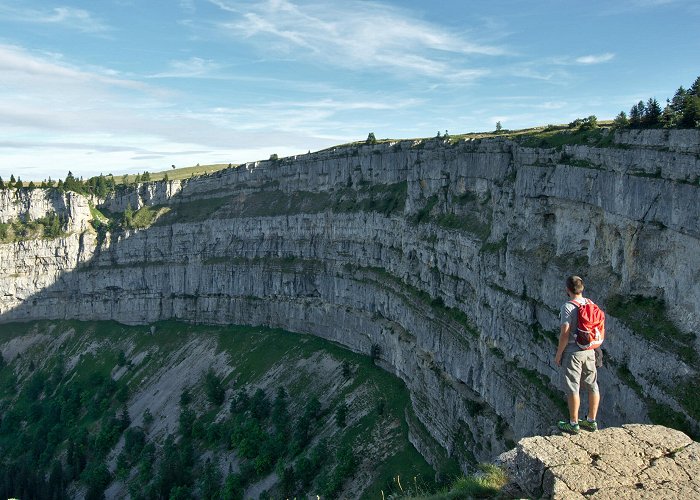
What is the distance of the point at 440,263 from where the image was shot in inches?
2143

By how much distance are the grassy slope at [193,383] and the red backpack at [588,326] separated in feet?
109

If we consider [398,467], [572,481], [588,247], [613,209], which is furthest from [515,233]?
[572,481]

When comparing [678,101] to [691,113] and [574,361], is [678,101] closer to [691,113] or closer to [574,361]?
[691,113]

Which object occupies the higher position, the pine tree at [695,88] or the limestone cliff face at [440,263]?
the pine tree at [695,88]

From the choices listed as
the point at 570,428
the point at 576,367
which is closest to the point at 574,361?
the point at 576,367

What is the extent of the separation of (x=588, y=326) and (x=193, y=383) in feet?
260

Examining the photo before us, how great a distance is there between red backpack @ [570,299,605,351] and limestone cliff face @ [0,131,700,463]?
721cm

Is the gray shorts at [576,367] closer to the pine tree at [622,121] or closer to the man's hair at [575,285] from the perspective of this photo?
the man's hair at [575,285]

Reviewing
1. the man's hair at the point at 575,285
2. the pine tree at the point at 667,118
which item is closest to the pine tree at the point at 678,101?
the pine tree at the point at 667,118

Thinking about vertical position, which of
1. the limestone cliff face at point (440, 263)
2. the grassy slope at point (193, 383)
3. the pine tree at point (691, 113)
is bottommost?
the grassy slope at point (193, 383)

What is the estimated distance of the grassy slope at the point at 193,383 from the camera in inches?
2206

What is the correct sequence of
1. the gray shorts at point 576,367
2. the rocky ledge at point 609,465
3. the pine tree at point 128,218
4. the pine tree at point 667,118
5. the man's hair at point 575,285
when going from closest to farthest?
1. the rocky ledge at point 609,465
2. the man's hair at point 575,285
3. the gray shorts at point 576,367
4. the pine tree at point 667,118
5. the pine tree at point 128,218

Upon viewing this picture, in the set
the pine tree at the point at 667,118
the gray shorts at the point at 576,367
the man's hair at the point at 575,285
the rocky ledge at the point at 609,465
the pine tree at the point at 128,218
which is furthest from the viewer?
the pine tree at the point at 128,218

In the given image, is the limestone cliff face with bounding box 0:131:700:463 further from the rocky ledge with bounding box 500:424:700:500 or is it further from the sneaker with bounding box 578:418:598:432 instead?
the rocky ledge with bounding box 500:424:700:500
